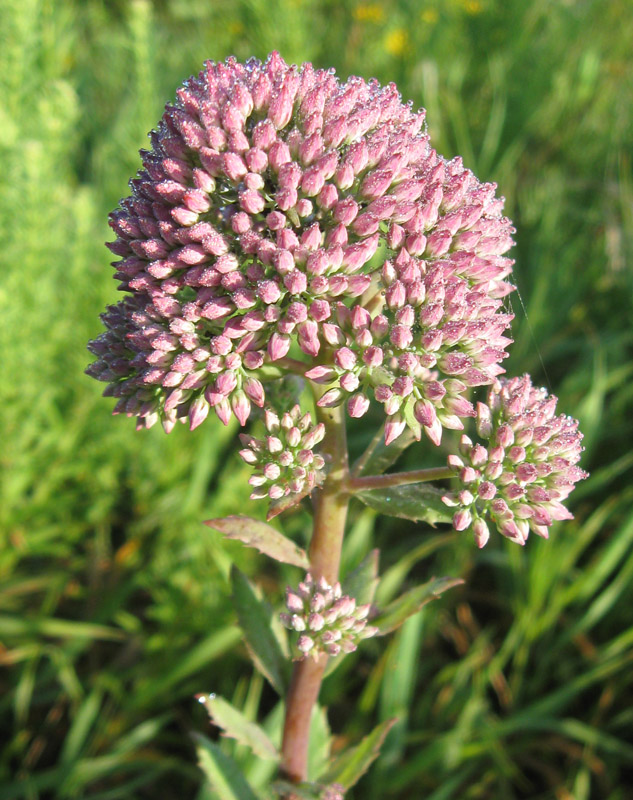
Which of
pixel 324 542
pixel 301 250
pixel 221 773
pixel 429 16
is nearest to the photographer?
pixel 301 250

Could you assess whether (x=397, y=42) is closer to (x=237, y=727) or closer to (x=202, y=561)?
(x=202, y=561)

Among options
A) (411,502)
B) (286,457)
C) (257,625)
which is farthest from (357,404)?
(257,625)

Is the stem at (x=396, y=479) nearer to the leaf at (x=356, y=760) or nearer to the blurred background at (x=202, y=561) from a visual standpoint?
the leaf at (x=356, y=760)

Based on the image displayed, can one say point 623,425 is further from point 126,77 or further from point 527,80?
point 126,77

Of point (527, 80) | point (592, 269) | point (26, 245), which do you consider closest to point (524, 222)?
point (592, 269)

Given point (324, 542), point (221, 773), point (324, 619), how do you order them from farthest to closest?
point (221, 773) → point (324, 542) → point (324, 619)

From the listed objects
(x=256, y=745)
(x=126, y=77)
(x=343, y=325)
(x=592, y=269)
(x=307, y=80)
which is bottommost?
(x=256, y=745)
